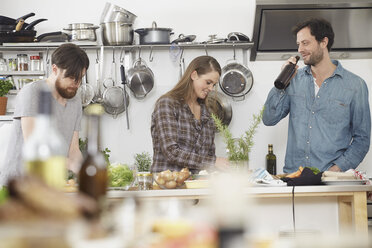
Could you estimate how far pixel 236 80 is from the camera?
444 centimetres

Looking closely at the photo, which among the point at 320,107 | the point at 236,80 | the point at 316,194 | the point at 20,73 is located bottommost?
the point at 316,194

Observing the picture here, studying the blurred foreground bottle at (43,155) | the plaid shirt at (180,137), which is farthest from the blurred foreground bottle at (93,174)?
the plaid shirt at (180,137)

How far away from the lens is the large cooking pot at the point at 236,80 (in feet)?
14.5

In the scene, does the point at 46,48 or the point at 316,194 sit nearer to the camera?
the point at 316,194

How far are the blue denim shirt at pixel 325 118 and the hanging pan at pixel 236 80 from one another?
0.88 meters

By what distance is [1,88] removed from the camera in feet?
14.4

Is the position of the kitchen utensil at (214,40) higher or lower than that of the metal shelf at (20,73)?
higher

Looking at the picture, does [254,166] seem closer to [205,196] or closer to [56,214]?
[205,196]

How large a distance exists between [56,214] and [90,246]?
0.19ft

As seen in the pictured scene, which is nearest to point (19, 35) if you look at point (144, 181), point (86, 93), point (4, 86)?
point (4, 86)

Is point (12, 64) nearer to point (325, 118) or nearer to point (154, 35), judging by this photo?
point (154, 35)

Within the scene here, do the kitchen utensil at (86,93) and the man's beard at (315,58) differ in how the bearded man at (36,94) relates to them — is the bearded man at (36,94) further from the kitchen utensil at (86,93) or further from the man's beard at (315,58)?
the kitchen utensil at (86,93)

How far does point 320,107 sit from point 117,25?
1.74 meters

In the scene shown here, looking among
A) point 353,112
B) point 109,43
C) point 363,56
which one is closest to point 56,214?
point 353,112
